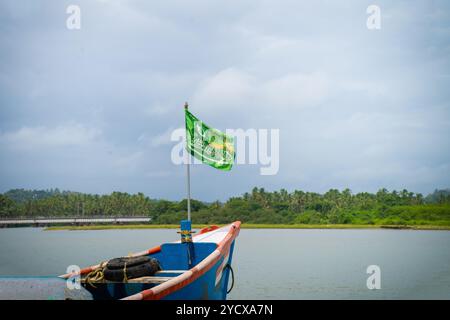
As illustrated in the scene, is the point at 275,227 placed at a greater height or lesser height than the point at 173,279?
lesser

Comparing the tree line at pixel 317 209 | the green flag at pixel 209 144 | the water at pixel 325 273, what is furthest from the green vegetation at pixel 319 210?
the green flag at pixel 209 144

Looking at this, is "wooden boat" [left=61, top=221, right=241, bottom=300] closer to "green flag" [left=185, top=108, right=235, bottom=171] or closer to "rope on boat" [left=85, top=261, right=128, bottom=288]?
"rope on boat" [left=85, top=261, right=128, bottom=288]

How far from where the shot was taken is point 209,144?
12.2 m

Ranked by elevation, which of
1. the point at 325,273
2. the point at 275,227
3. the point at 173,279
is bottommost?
the point at 275,227

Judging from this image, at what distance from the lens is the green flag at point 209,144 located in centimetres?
1211

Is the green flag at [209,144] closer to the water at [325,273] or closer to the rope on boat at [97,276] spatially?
the rope on boat at [97,276]

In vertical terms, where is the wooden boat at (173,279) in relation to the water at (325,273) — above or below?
above

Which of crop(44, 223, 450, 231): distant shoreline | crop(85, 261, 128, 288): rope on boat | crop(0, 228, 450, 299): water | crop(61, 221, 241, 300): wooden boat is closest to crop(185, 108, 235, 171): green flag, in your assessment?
crop(61, 221, 241, 300): wooden boat

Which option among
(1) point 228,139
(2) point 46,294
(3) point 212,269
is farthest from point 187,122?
(2) point 46,294

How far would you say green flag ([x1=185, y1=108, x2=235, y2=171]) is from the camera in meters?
12.1

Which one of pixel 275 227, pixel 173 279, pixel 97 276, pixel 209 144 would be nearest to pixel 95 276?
pixel 97 276

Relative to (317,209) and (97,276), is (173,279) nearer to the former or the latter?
(97,276)

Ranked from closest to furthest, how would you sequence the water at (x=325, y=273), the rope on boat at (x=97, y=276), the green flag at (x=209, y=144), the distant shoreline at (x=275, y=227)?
the rope on boat at (x=97, y=276) → the green flag at (x=209, y=144) → the water at (x=325, y=273) → the distant shoreline at (x=275, y=227)
